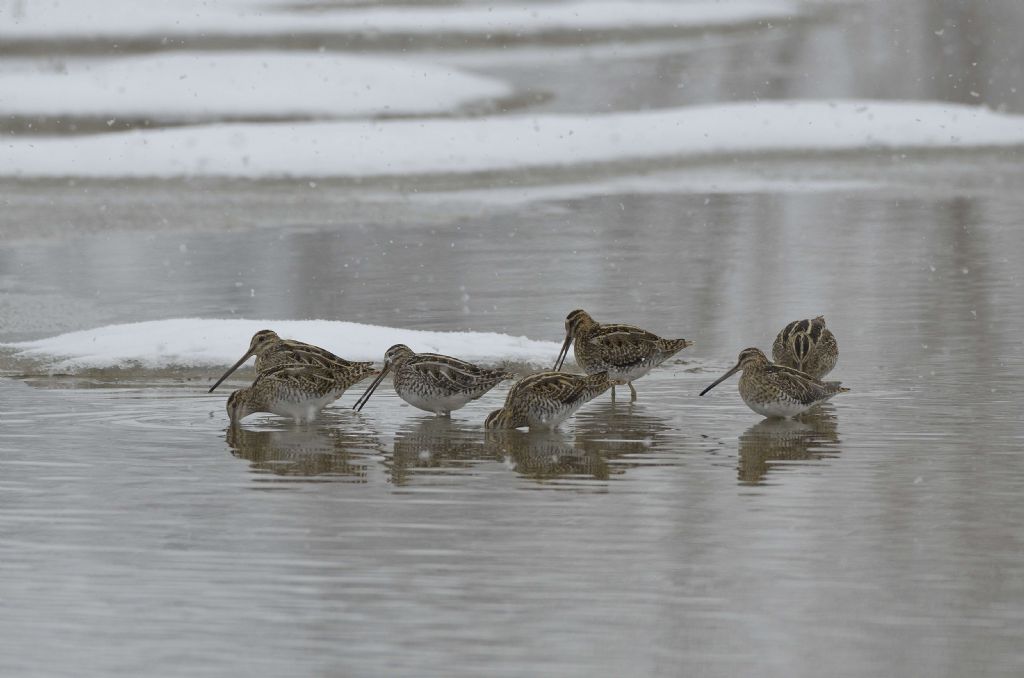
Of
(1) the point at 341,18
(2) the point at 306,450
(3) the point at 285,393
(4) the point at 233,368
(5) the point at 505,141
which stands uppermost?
(1) the point at 341,18

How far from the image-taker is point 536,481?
9.79m

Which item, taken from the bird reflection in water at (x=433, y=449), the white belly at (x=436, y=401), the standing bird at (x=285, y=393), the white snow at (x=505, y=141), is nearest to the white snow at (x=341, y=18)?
the white snow at (x=505, y=141)

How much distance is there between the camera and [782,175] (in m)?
25.1

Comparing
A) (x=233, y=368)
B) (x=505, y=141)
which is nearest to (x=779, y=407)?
(x=233, y=368)

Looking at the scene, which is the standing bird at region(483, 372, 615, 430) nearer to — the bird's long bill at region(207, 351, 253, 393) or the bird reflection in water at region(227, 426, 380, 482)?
the bird reflection in water at region(227, 426, 380, 482)

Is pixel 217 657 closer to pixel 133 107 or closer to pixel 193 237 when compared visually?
pixel 193 237

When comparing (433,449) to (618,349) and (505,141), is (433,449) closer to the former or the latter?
(618,349)

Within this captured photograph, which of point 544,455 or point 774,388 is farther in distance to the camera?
point 774,388

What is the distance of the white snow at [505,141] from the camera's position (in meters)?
25.2

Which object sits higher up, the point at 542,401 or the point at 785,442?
the point at 542,401

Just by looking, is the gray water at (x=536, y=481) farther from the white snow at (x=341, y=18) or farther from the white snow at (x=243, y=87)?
the white snow at (x=341, y=18)

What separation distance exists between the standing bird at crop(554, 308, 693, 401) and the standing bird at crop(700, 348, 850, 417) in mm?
1041

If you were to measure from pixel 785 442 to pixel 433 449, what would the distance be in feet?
6.83

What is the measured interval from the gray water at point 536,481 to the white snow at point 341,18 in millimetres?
20215
